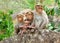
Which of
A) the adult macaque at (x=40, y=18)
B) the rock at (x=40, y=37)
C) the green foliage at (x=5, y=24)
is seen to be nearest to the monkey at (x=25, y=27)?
the rock at (x=40, y=37)

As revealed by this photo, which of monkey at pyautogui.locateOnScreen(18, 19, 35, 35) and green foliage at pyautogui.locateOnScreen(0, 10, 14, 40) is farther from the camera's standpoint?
green foliage at pyautogui.locateOnScreen(0, 10, 14, 40)

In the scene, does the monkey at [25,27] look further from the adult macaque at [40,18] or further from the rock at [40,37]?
the adult macaque at [40,18]

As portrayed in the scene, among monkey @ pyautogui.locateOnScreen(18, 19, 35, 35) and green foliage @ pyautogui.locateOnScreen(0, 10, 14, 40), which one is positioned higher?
monkey @ pyautogui.locateOnScreen(18, 19, 35, 35)

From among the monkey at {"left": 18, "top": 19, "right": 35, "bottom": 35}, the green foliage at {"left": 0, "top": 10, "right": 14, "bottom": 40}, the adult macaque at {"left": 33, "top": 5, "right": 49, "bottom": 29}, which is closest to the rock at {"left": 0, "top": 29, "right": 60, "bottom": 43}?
the monkey at {"left": 18, "top": 19, "right": 35, "bottom": 35}

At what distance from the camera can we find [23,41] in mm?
4246

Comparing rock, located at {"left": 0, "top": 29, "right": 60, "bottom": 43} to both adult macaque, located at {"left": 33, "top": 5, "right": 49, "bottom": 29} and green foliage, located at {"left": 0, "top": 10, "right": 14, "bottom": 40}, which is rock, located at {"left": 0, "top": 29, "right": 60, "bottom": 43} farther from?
green foliage, located at {"left": 0, "top": 10, "right": 14, "bottom": 40}

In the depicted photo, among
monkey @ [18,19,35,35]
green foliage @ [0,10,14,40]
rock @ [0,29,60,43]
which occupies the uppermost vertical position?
monkey @ [18,19,35,35]

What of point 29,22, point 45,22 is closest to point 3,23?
point 45,22

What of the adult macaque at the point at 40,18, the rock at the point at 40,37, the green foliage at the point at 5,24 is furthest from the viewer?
the green foliage at the point at 5,24

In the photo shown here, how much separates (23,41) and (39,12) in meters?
1.08

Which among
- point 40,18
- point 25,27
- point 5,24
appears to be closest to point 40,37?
point 25,27

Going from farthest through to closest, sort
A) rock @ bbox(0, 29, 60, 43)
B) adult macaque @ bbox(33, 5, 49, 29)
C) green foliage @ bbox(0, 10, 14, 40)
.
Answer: green foliage @ bbox(0, 10, 14, 40)
adult macaque @ bbox(33, 5, 49, 29)
rock @ bbox(0, 29, 60, 43)

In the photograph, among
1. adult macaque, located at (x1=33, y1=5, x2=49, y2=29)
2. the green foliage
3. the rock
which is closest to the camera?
the rock

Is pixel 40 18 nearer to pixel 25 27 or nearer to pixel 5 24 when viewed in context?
pixel 25 27
